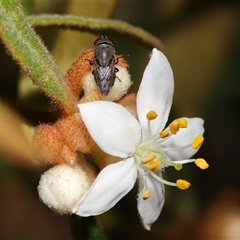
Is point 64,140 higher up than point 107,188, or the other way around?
point 64,140

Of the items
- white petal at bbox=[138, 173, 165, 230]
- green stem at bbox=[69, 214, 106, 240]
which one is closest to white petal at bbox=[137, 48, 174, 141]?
white petal at bbox=[138, 173, 165, 230]

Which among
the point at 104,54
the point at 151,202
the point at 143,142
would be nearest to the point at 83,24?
the point at 104,54

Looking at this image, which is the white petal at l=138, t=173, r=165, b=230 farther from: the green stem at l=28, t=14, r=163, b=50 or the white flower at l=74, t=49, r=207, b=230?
the green stem at l=28, t=14, r=163, b=50

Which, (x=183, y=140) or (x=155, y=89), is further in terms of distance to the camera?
(x=183, y=140)

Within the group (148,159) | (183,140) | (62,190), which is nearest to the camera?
(62,190)

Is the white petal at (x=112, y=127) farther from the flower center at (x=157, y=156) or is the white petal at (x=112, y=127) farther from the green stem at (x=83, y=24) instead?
the green stem at (x=83, y=24)

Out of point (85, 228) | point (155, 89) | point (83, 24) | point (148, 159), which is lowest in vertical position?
point (85, 228)

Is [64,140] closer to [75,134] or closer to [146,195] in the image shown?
[75,134]

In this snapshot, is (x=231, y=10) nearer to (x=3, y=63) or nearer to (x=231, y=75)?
(x=231, y=75)
